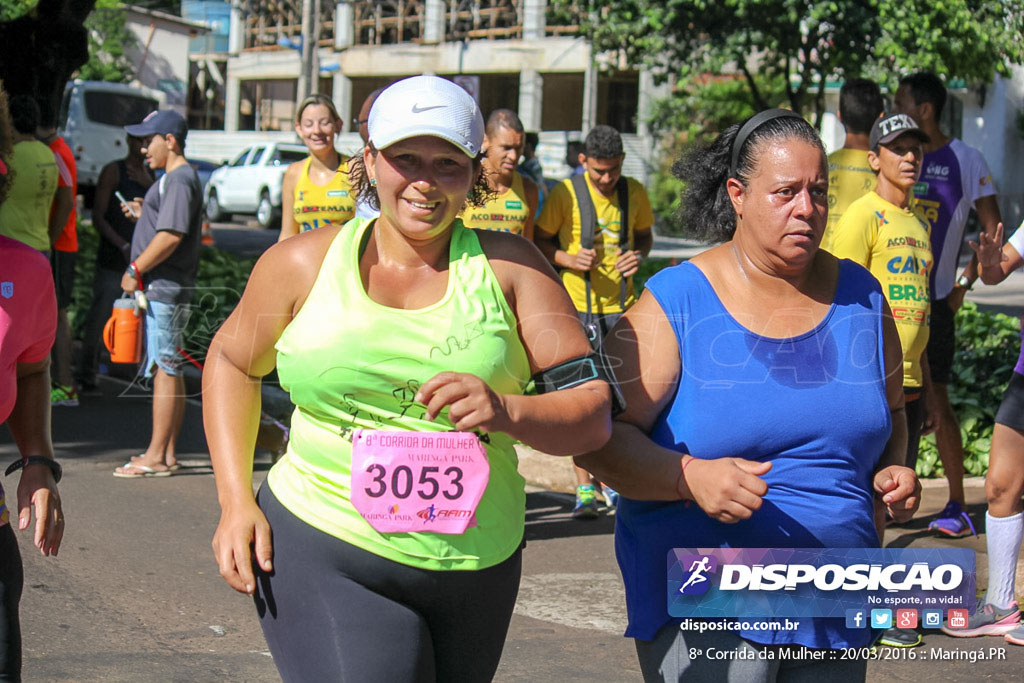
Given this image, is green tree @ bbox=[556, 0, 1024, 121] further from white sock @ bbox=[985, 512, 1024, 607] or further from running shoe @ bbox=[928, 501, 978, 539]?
white sock @ bbox=[985, 512, 1024, 607]

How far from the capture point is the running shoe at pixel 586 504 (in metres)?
6.92

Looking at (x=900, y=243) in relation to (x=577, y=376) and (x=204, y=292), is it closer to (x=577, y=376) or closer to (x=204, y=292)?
(x=577, y=376)

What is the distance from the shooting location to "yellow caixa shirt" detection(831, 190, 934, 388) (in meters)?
5.21

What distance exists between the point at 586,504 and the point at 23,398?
4162mm

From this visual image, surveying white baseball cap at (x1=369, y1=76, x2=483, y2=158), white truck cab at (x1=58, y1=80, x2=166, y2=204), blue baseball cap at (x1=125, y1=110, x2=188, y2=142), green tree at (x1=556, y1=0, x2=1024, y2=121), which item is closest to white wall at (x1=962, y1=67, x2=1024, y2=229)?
green tree at (x1=556, y1=0, x2=1024, y2=121)

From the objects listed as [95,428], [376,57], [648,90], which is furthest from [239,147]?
[95,428]

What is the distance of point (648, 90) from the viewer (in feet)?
110

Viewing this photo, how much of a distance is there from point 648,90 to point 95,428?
88.1ft

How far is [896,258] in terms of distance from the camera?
5211 millimetres

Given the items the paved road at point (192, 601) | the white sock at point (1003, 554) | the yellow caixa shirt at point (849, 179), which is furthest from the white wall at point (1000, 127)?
the white sock at point (1003, 554)

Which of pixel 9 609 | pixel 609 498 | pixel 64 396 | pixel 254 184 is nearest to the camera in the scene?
pixel 9 609

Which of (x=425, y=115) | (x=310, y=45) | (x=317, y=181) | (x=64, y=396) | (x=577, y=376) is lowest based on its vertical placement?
(x=64, y=396)

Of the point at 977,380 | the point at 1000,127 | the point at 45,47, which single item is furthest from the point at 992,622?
the point at 1000,127

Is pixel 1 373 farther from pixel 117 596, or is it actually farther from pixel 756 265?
pixel 117 596
